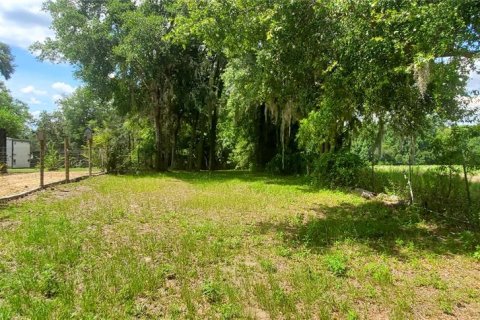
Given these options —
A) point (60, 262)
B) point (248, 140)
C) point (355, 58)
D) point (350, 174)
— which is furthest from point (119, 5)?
point (60, 262)

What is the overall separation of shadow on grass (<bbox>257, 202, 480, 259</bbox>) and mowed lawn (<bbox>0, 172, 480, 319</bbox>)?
0.03 metres

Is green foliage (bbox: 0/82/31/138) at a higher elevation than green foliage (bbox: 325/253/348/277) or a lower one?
higher

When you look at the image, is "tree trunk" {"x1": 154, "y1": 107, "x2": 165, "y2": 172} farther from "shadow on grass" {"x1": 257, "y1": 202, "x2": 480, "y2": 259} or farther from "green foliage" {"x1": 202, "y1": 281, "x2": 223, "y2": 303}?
"green foliage" {"x1": 202, "y1": 281, "x2": 223, "y2": 303}

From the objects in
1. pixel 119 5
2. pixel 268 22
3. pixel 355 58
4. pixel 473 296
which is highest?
pixel 119 5

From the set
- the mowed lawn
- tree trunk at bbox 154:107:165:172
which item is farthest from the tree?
the mowed lawn

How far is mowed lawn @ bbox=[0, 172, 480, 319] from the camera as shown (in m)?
3.78

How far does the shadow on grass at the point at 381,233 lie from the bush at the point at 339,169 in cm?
390

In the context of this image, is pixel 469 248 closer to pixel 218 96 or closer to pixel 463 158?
pixel 463 158

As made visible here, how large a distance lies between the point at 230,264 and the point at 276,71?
455 centimetres

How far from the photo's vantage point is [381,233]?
23.1 feet

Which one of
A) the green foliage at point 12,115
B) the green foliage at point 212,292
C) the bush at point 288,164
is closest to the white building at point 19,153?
the green foliage at point 12,115

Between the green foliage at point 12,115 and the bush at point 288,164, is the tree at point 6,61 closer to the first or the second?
the green foliage at point 12,115

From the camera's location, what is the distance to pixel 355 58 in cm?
679

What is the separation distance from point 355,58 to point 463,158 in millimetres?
3139
